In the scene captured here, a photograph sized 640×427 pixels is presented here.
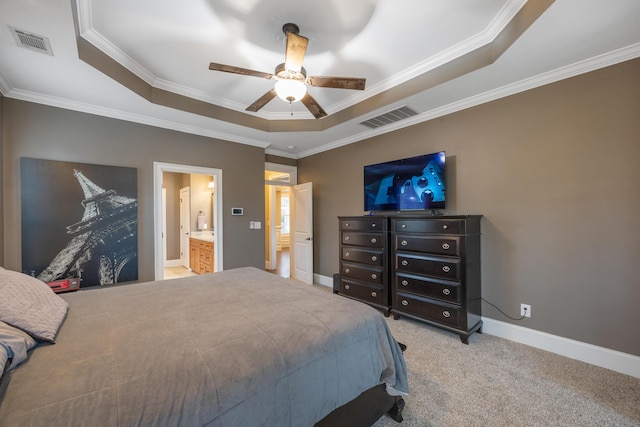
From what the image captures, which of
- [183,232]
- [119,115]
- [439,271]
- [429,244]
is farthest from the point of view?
[183,232]

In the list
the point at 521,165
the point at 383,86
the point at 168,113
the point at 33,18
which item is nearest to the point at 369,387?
the point at 521,165

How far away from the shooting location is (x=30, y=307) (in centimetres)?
123

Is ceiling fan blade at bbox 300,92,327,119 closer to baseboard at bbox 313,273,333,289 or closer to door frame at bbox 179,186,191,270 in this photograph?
baseboard at bbox 313,273,333,289

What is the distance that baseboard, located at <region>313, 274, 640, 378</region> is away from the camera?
2.15m

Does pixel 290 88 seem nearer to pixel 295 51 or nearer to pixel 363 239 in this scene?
pixel 295 51

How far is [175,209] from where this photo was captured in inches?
267

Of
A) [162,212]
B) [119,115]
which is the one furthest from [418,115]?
[119,115]

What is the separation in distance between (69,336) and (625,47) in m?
4.25

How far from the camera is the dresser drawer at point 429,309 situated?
2.73 metres

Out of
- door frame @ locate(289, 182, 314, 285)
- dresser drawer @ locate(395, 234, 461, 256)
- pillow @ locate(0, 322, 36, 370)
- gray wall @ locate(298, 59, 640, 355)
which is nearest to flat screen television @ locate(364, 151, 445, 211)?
gray wall @ locate(298, 59, 640, 355)

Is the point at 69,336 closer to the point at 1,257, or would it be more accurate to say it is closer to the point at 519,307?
the point at 1,257

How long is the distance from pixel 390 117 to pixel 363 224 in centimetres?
151

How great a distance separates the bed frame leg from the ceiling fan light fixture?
238cm

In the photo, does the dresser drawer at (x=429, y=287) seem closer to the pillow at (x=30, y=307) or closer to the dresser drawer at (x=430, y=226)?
the dresser drawer at (x=430, y=226)
